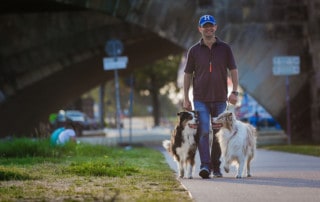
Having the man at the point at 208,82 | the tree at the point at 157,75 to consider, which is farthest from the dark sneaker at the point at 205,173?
the tree at the point at 157,75

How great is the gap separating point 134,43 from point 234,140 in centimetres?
2366

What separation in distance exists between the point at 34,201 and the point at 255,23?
19347mm

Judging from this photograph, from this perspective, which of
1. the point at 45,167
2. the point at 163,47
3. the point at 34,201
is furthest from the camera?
the point at 163,47

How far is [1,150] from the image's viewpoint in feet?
56.4

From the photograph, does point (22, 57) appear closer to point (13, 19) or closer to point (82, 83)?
point (13, 19)

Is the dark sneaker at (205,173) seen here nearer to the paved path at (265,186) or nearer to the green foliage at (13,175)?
the paved path at (265,186)

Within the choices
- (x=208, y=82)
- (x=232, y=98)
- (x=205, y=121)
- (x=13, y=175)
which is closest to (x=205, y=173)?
(x=205, y=121)

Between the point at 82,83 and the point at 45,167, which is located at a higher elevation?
the point at 82,83

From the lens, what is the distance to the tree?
218ft

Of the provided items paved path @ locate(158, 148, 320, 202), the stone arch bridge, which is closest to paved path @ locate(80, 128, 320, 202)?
paved path @ locate(158, 148, 320, 202)

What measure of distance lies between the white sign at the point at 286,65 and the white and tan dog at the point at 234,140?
43.1 feet

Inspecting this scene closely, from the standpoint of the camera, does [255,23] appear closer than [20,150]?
No

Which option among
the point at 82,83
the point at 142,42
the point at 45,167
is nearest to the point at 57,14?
the point at 142,42

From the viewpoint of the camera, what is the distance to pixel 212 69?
12148mm
